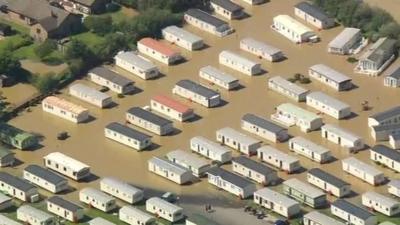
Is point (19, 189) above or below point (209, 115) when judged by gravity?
below

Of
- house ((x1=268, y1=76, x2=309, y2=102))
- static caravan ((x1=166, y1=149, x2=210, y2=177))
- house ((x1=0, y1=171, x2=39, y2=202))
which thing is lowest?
house ((x1=0, y1=171, x2=39, y2=202))

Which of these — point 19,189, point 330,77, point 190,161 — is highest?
point 330,77

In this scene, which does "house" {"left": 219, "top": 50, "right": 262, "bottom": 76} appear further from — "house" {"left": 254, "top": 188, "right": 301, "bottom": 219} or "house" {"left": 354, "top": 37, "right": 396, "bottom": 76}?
"house" {"left": 254, "top": 188, "right": 301, "bottom": 219}

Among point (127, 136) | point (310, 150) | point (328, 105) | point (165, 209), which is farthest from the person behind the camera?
point (328, 105)

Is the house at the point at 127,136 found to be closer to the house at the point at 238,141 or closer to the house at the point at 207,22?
the house at the point at 238,141

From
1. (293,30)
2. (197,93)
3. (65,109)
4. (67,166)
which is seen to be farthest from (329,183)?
(293,30)

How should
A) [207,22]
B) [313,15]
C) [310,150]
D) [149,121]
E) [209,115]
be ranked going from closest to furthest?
1. [310,150]
2. [149,121]
3. [209,115]
4. [207,22]
5. [313,15]

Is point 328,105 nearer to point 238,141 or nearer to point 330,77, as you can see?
point 330,77

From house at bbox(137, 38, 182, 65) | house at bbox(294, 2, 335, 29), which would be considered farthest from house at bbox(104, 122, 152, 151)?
house at bbox(294, 2, 335, 29)
